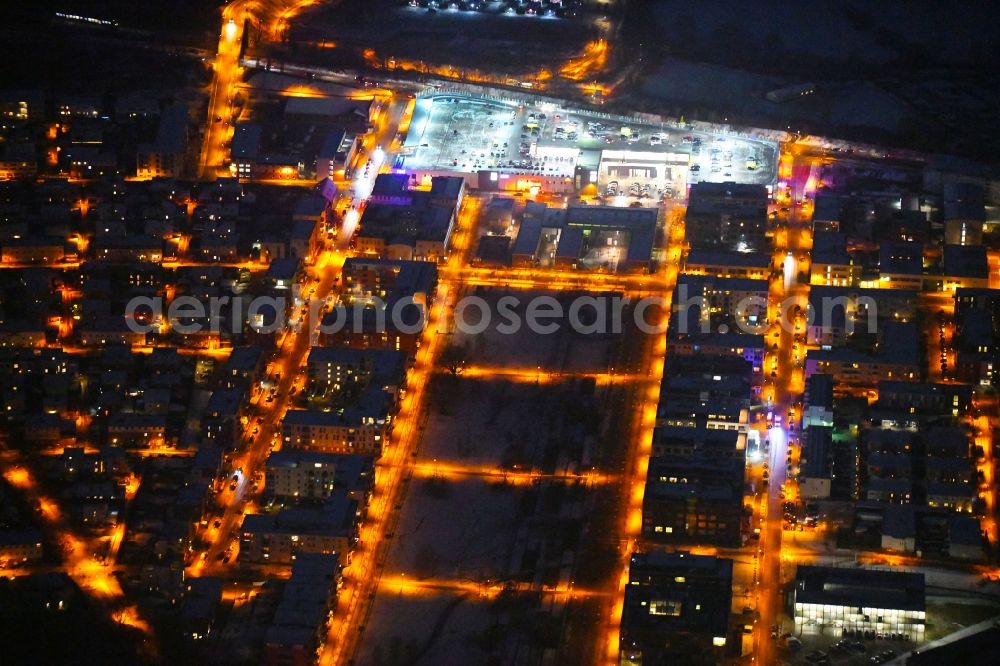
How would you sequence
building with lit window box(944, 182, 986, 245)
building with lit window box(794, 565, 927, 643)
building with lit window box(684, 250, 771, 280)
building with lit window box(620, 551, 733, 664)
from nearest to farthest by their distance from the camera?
1. building with lit window box(620, 551, 733, 664)
2. building with lit window box(794, 565, 927, 643)
3. building with lit window box(684, 250, 771, 280)
4. building with lit window box(944, 182, 986, 245)

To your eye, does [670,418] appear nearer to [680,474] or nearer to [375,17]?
[680,474]

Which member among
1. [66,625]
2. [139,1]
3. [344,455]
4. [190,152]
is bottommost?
[66,625]

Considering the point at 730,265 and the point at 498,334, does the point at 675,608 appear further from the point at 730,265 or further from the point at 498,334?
the point at 730,265

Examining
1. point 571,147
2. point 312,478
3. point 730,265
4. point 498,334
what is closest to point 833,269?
point 730,265

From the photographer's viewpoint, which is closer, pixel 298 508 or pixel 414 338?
pixel 298 508

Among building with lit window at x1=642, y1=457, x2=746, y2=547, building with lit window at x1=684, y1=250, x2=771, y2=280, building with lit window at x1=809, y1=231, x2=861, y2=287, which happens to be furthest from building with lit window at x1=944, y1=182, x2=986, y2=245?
building with lit window at x1=642, y1=457, x2=746, y2=547

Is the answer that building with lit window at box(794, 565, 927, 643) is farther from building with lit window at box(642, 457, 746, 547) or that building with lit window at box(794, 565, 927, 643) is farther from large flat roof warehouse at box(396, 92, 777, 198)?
large flat roof warehouse at box(396, 92, 777, 198)

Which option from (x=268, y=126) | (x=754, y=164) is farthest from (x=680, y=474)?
(x=268, y=126)
